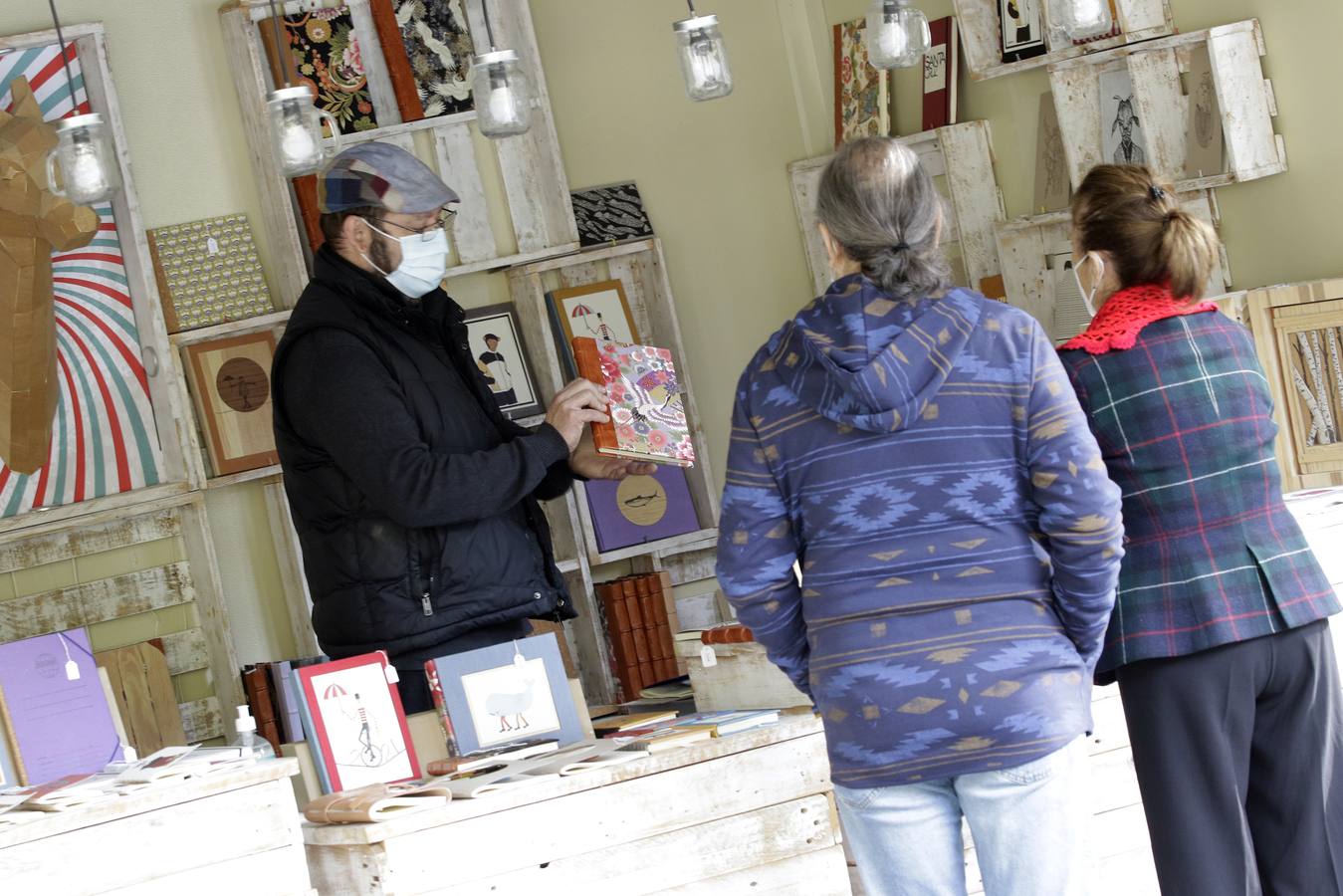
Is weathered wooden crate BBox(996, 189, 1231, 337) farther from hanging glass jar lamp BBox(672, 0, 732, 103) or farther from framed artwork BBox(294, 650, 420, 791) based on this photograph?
framed artwork BBox(294, 650, 420, 791)

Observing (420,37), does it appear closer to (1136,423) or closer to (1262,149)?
(1262,149)

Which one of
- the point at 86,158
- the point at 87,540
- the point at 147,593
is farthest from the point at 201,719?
the point at 86,158

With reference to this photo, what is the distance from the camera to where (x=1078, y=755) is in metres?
2.04

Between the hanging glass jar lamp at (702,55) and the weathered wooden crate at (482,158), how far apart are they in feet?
4.31

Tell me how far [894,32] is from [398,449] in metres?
1.70

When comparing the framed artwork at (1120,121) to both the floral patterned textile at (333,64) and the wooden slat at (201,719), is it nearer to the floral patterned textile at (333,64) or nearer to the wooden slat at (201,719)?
the floral patterned textile at (333,64)

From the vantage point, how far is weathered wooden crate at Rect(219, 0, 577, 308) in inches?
193

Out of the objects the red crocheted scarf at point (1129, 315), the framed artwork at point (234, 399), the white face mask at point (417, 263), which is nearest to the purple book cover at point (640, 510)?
the framed artwork at point (234, 399)

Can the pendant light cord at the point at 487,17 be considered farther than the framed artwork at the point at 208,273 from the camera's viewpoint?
Yes

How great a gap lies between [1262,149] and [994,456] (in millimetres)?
2341

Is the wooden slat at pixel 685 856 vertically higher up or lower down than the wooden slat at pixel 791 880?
higher up

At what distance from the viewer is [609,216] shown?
17.8 ft

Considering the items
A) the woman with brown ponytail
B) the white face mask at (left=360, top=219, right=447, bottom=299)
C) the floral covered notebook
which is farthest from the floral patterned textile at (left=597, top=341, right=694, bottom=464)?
the woman with brown ponytail

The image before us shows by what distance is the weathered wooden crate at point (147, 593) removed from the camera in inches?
181
